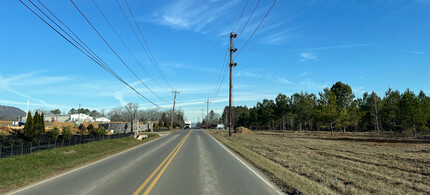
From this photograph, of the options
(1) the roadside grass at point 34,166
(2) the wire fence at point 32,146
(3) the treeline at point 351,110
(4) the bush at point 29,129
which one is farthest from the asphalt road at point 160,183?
(3) the treeline at point 351,110

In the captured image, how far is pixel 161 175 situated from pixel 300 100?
214ft

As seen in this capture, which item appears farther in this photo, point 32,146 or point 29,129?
point 29,129

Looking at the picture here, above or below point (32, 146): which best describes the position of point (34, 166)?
below

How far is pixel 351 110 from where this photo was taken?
5916 centimetres

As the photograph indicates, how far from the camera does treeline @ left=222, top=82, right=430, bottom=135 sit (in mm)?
39500

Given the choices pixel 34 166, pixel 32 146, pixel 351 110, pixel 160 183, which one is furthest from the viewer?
pixel 351 110

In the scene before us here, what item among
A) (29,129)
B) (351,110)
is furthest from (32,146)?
(351,110)

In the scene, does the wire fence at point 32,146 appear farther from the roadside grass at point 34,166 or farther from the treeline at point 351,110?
the treeline at point 351,110

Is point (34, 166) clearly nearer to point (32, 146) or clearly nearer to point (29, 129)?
point (32, 146)

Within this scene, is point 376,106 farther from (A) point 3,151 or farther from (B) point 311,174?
(A) point 3,151

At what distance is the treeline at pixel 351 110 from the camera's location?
39.5 m

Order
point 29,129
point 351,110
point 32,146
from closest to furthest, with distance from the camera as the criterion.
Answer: point 32,146
point 29,129
point 351,110

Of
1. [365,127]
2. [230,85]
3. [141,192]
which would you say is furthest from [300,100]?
[141,192]

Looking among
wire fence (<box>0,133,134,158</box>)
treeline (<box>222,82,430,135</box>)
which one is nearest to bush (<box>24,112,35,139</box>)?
wire fence (<box>0,133,134,158</box>)
